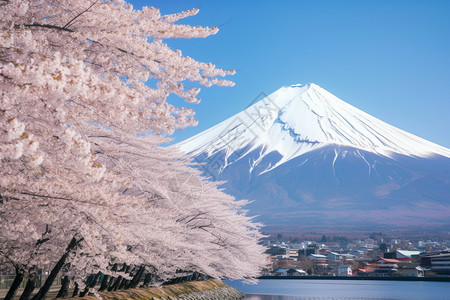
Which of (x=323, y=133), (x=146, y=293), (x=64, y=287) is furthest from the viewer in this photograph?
(x=323, y=133)

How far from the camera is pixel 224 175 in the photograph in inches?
6594

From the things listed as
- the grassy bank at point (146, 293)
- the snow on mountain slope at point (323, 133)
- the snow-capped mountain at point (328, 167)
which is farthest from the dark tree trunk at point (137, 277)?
the snow on mountain slope at point (323, 133)

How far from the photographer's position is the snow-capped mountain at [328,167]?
149 meters

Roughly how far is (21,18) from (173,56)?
155cm

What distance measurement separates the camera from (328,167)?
18125cm

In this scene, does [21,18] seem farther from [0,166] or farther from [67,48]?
[0,166]

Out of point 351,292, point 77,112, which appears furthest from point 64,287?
point 351,292

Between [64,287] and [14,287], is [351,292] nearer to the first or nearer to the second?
[64,287]

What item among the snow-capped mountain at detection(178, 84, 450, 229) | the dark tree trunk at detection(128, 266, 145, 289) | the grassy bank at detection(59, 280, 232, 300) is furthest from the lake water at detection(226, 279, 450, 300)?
the snow-capped mountain at detection(178, 84, 450, 229)

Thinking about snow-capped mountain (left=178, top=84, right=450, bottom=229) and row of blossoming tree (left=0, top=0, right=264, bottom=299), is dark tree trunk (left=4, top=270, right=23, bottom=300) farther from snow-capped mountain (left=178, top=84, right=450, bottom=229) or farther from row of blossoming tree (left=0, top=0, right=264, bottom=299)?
snow-capped mountain (left=178, top=84, right=450, bottom=229)

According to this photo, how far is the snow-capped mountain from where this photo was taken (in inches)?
5876

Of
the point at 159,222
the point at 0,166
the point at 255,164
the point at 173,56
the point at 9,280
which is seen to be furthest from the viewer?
the point at 255,164

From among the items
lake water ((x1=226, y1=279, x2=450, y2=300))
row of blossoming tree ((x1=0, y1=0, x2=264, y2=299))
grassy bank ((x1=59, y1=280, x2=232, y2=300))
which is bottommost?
lake water ((x1=226, y1=279, x2=450, y2=300))

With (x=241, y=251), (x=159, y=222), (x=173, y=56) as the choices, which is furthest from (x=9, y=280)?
(x=173, y=56)
